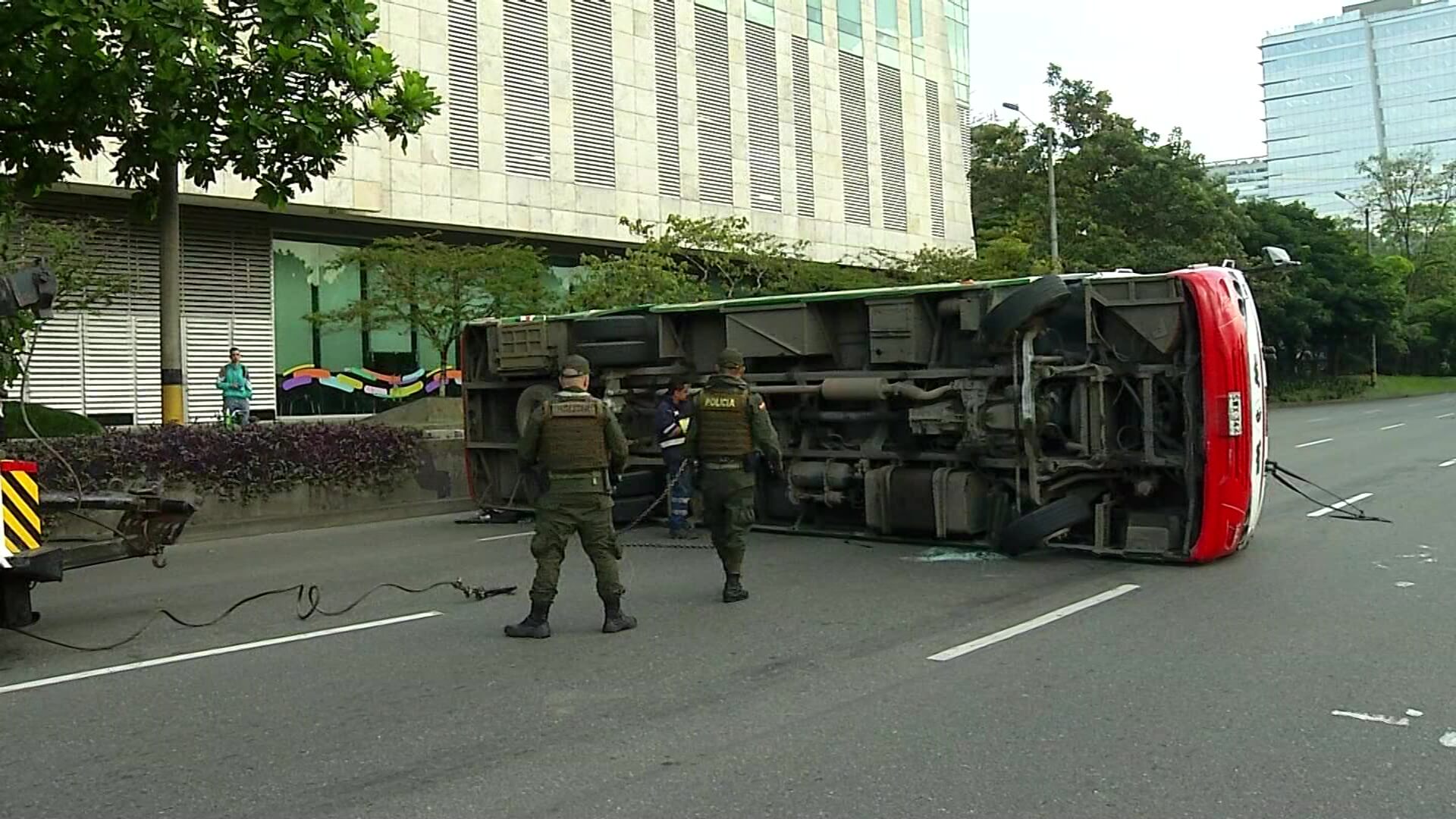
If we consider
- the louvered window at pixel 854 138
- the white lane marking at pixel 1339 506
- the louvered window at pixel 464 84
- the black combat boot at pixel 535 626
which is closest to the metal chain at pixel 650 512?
the black combat boot at pixel 535 626

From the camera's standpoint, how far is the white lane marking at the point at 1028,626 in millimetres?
6867

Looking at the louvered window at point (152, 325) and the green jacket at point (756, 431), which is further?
the louvered window at point (152, 325)

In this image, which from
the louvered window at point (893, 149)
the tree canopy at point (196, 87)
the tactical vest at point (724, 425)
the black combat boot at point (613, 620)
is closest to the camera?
the black combat boot at point (613, 620)

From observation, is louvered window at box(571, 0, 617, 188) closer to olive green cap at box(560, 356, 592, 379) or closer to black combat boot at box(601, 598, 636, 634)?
olive green cap at box(560, 356, 592, 379)

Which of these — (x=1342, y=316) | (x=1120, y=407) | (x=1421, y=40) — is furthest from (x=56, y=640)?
(x=1421, y=40)

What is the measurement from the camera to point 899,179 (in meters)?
41.3

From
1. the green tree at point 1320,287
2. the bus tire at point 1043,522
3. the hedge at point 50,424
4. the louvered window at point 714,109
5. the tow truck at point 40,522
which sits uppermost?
the louvered window at point 714,109

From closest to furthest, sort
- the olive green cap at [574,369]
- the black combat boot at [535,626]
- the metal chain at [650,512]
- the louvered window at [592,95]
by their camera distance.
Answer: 1. the black combat boot at [535,626]
2. the olive green cap at [574,369]
3. the metal chain at [650,512]
4. the louvered window at [592,95]

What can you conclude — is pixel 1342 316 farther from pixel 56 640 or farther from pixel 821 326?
pixel 56 640

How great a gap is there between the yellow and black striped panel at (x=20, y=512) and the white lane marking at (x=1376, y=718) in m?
7.12

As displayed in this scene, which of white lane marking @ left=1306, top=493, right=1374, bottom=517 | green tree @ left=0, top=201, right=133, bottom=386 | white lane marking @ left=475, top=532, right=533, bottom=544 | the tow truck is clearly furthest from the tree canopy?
white lane marking @ left=1306, top=493, right=1374, bottom=517

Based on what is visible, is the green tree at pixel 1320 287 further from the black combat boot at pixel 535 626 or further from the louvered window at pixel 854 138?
the black combat boot at pixel 535 626

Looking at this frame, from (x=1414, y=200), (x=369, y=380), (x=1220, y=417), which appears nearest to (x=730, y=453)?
(x=1220, y=417)

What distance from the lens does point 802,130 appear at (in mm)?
37812
